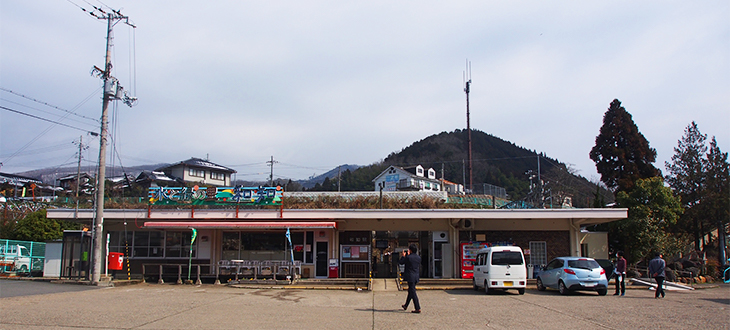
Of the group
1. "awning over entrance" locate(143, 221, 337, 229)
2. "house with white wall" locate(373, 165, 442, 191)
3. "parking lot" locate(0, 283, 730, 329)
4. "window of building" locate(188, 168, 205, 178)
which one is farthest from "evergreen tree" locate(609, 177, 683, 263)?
"window of building" locate(188, 168, 205, 178)

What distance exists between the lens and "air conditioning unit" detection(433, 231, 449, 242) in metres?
22.6

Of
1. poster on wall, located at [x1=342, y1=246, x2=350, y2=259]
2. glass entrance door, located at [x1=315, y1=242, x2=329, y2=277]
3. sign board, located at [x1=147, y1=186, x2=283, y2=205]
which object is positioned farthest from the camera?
poster on wall, located at [x1=342, y1=246, x2=350, y2=259]

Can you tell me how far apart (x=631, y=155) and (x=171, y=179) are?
57852mm

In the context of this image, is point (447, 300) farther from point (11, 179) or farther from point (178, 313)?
point (11, 179)

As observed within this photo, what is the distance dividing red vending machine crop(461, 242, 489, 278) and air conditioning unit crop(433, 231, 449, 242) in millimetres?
1028

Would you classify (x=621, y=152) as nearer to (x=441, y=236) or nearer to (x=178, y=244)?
(x=441, y=236)

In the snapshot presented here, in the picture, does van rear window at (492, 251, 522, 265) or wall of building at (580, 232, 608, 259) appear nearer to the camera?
van rear window at (492, 251, 522, 265)

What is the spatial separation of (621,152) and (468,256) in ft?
79.1

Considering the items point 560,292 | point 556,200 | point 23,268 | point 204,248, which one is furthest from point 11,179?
point 560,292

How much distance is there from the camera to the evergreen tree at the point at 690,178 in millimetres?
34844

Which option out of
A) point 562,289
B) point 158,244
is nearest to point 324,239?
point 158,244

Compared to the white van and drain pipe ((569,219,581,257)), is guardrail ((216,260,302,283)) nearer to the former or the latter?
the white van

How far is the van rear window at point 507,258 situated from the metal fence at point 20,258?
66.3 ft

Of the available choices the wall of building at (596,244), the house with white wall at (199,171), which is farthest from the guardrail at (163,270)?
the house with white wall at (199,171)
